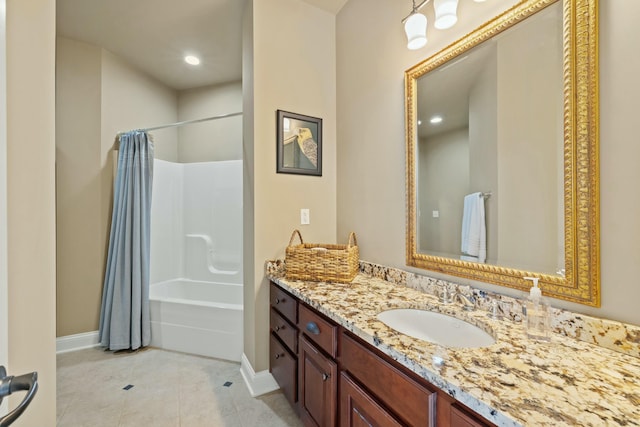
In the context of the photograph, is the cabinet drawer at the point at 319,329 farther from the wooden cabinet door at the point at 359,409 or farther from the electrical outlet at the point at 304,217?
the electrical outlet at the point at 304,217

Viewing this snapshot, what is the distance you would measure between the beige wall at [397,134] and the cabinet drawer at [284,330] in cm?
68

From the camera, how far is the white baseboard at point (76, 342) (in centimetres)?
241

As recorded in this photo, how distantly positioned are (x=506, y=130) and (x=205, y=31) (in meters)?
2.56

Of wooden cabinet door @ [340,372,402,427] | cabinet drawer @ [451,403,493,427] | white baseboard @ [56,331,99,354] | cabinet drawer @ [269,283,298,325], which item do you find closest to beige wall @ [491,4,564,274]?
cabinet drawer @ [451,403,493,427]

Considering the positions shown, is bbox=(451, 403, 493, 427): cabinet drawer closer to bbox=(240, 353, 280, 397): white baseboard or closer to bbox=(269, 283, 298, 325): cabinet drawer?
bbox=(269, 283, 298, 325): cabinet drawer

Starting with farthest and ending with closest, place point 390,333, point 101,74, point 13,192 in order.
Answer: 1. point 101,74
2. point 390,333
3. point 13,192

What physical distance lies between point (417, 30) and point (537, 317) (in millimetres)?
1366

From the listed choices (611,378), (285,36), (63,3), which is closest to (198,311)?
(285,36)

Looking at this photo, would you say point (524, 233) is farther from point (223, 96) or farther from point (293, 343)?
point (223, 96)

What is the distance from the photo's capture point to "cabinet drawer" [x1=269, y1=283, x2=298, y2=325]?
1.52 meters

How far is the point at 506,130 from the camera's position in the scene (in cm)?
111

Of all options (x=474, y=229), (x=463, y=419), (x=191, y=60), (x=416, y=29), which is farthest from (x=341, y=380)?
(x=191, y=60)

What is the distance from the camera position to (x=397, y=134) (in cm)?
163

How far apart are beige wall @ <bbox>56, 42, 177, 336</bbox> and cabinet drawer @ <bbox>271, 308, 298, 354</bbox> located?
1.95 meters
